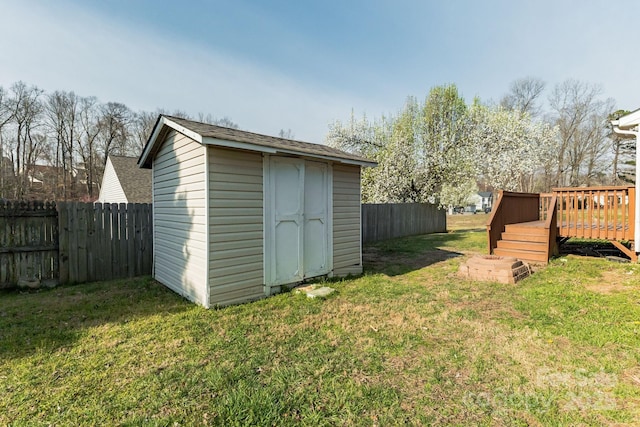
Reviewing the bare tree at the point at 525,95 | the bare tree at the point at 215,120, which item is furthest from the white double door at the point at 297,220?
the bare tree at the point at 525,95

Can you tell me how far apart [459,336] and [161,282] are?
560 cm

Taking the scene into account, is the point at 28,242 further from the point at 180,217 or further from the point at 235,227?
the point at 235,227

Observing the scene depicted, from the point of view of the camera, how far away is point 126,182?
14086 mm

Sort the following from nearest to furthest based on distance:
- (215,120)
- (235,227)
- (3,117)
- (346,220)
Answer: (235,227), (346,220), (3,117), (215,120)

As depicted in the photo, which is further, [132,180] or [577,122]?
[577,122]

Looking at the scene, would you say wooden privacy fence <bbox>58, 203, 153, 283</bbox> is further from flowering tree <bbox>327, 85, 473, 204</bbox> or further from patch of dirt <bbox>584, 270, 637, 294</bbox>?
flowering tree <bbox>327, 85, 473, 204</bbox>

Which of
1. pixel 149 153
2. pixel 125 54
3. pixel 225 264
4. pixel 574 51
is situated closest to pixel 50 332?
pixel 225 264

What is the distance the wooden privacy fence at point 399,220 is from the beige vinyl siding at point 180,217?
7.94 m

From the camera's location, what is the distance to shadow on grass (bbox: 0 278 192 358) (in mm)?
3371

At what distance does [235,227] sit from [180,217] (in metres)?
1.29

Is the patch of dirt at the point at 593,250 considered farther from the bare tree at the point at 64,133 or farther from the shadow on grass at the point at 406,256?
the bare tree at the point at 64,133

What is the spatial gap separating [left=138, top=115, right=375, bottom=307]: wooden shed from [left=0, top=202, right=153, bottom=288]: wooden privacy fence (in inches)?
27.4

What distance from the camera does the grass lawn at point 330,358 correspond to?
2.22 meters

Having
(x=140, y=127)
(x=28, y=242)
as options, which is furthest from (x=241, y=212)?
(x=140, y=127)
